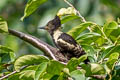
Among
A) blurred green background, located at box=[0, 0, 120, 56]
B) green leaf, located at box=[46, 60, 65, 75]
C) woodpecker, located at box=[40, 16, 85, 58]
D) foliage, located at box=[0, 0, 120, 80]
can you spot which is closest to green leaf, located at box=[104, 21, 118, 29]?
foliage, located at box=[0, 0, 120, 80]

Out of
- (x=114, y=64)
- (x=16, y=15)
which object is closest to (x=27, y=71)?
(x=114, y=64)

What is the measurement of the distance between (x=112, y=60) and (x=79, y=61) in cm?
12

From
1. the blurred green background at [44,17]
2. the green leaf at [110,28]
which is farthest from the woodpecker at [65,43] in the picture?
the blurred green background at [44,17]

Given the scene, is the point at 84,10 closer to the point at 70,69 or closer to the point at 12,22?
the point at 12,22

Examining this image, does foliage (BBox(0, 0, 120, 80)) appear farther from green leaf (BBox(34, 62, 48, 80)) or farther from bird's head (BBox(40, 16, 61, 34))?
bird's head (BBox(40, 16, 61, 34))

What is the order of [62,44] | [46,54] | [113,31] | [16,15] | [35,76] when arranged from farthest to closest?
[16,15] < [62,44] < [113,31] < [46,54] < [35,76]

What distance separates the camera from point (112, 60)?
155 centimetres

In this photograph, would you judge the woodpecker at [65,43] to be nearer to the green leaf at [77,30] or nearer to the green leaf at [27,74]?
the green leaf at [77,30]

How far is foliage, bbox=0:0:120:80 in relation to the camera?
152 cm

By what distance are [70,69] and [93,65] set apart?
8cm

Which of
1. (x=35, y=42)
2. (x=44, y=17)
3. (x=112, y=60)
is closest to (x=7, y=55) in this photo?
(x=35, y=42)

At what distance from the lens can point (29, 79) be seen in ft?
5.21

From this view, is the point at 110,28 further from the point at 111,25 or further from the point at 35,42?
the point at 35,42

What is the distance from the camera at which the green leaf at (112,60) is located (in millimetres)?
1534
